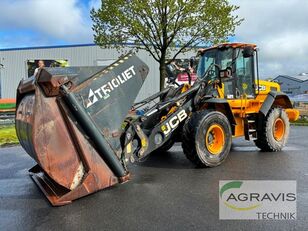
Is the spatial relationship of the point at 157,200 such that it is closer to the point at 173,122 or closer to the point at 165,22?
the point at 173,122

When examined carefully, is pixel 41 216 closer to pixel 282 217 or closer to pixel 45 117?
pixel 45 117

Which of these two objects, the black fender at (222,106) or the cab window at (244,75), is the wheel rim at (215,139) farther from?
the cab window at (244,75)

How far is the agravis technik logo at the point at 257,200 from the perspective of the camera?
440cm

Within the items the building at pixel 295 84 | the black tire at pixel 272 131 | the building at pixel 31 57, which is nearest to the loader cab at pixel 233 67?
the black tire at pixel 272 131

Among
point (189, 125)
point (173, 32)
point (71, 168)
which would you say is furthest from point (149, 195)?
point (173, 32)

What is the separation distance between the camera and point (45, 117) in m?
Result: 4.52

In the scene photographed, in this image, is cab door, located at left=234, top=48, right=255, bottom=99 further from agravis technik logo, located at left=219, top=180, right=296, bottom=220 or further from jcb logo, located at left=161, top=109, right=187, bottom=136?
agravis technik logo, located at left=219, top=180, right=296, bottom=220

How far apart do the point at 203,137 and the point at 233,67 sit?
2.11 metres

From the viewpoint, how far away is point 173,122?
649 centimetres

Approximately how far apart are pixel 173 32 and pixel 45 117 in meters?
12.0

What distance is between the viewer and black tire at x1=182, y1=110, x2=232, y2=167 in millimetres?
6500

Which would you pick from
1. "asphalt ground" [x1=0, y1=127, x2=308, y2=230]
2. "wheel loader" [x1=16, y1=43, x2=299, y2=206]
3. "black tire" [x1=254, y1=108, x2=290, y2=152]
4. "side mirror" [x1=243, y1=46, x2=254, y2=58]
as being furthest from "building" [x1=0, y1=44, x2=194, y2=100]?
"asphalt ground" [x1=0, y1=127, x2=308, y2=230]

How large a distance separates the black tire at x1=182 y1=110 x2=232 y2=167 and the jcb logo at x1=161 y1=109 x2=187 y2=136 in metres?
0.14

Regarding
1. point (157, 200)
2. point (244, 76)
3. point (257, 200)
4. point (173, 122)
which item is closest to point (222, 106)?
point (244, 76)
